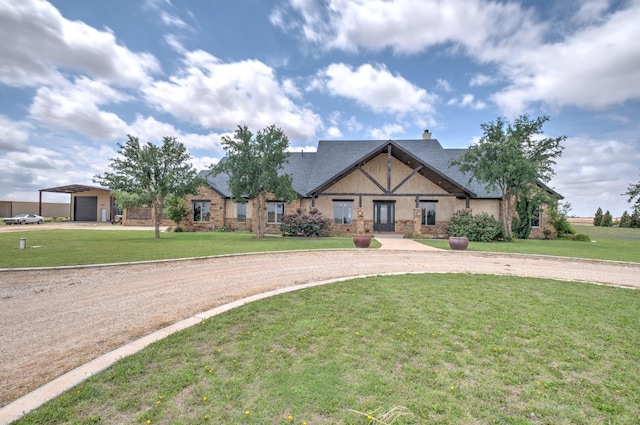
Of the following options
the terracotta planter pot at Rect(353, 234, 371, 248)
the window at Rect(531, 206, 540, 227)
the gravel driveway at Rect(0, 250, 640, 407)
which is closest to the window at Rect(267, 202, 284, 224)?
the terracotta planter pot at Rect(353, 234, 371, 248)

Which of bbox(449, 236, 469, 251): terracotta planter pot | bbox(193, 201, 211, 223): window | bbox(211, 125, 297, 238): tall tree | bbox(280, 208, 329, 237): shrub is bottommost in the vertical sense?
bbox(449, 236, 469, 251): terracotta planter pot

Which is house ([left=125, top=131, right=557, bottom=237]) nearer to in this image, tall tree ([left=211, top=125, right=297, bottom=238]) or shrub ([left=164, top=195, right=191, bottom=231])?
shrub ([left=164, top=195, right=191, bottom=231])

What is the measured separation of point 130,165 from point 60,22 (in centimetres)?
819

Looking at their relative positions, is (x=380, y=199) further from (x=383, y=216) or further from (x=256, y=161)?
(x=256, y=161)

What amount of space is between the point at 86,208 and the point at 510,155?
4459 centimetres

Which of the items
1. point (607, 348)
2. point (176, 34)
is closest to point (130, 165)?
point (176, 34)

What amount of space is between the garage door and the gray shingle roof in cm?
2012

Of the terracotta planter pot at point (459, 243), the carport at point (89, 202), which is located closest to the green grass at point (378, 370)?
the terracotta planter pot at point (459, 243)

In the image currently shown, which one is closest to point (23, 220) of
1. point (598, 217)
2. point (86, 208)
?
point (86, 208)

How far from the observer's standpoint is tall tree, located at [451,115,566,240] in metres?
18.2

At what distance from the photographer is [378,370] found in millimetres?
3215

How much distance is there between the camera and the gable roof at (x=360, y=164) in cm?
2077

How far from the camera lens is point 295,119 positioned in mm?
34344

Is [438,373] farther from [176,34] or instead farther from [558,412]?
[176,34]
